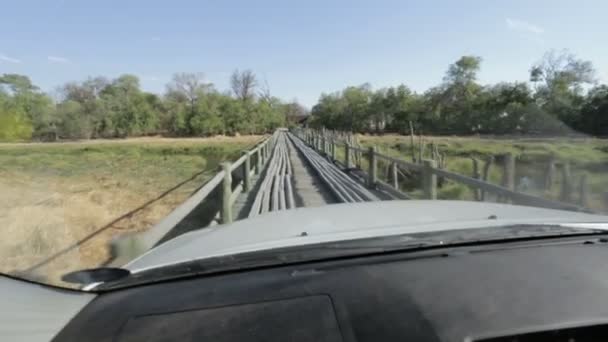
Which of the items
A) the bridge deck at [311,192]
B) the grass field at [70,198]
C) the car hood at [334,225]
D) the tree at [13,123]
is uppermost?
the tree at [13,123]

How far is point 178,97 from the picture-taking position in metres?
76.1

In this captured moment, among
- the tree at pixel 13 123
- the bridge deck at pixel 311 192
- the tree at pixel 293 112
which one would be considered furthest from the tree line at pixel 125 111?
the tree at pixel 293 112

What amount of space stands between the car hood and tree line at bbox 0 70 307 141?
13.5 meters

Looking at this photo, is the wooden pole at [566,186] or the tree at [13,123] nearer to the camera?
the wooden pole at [566,186]

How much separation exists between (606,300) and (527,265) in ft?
0.85

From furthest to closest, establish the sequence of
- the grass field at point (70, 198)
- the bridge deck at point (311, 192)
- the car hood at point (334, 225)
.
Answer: the bridge deck at point (311, 192), the grass field at point (70, 198), the car hood at point (334, 225)

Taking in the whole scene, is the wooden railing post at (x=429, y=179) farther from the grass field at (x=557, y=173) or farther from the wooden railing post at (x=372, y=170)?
the wooden railing post at (x=372, y=170)

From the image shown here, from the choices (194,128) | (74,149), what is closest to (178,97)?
(194,128)

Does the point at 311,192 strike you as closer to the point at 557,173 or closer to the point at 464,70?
the point at 557,173

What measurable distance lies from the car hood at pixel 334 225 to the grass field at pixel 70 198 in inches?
22.3

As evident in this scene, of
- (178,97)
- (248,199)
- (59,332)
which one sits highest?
(178,97)

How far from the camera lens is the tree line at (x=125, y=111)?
47.4ft

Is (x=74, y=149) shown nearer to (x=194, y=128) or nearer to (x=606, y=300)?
(x=606, y=300)

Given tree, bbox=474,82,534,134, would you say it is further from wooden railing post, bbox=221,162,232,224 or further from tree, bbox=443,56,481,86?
wooden railing post, bbox=221,162,232,224
